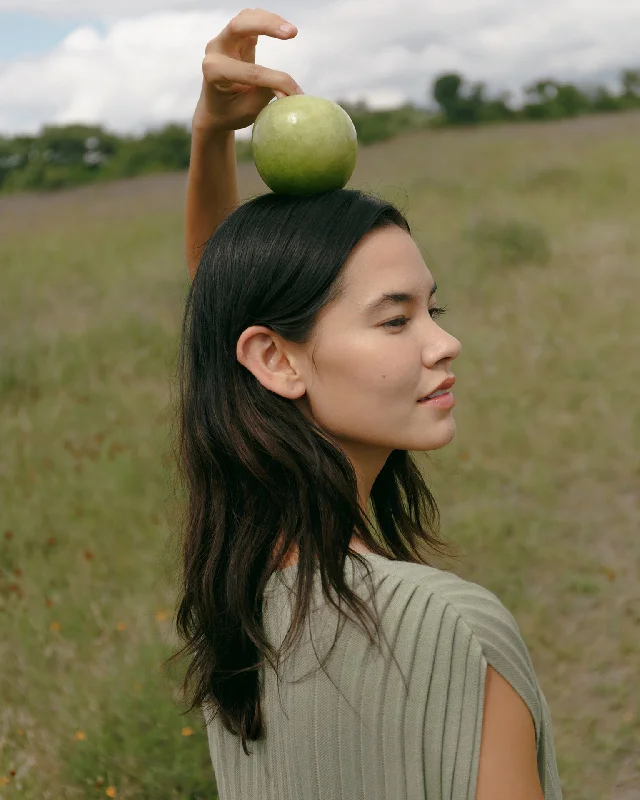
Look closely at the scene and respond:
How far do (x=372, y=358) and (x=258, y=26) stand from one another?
0.63 meters

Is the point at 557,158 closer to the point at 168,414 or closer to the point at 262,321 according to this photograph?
the point at 168,414

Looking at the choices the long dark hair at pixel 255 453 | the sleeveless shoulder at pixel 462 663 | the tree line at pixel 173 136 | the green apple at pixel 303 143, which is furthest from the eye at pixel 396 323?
the tree line at pixel 173 136

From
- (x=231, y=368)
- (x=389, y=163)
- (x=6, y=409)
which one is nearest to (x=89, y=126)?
(x=389, y=163)

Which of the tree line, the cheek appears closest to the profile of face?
the cheek

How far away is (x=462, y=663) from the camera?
1.52 meters

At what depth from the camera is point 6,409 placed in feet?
21.0

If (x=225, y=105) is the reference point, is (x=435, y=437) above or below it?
below

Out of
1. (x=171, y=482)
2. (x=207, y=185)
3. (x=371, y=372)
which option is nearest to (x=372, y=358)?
(x=371, y=372)

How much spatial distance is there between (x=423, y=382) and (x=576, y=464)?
4278mm

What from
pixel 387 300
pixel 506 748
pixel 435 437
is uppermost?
pixel 387 300

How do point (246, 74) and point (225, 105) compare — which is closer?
point (246, 74)

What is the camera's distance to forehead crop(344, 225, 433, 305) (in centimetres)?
172

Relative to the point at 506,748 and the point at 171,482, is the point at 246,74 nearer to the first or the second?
the point at 506,748

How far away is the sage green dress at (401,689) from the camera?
152 cm
